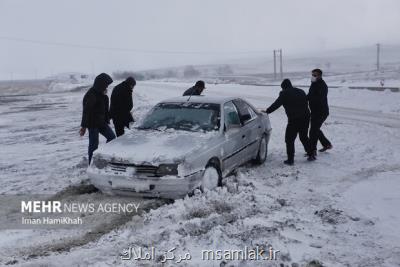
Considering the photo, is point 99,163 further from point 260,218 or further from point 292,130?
point 292,130

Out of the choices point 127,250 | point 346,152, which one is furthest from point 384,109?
point 127,250

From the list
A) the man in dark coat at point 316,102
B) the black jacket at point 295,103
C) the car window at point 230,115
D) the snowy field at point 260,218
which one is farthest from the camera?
the man in dark coat at point 316,102

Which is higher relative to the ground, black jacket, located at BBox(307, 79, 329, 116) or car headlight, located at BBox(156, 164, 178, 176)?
black jacket, located at BBox(307, 79, 329, 116)

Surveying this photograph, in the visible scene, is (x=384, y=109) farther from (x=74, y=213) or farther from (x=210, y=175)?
(x=74, y=213)

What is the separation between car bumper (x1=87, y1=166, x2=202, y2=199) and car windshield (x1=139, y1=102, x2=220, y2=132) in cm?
128

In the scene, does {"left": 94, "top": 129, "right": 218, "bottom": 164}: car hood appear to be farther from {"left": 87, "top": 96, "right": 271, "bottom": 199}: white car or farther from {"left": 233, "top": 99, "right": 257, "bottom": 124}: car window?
{"left": 233, "top": 99, "right": 257, "bottom": 124}: car window

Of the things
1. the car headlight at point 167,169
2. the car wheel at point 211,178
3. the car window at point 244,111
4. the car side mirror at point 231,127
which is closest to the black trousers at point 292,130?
the car window at point 244,111

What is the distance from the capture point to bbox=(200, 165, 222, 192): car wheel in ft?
21.1

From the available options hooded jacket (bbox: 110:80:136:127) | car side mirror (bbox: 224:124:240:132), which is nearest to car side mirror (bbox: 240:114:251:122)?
car side mirror (bbox: 224:124:240:132)

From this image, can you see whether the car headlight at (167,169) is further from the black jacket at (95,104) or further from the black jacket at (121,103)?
the black jacket at (121,103)

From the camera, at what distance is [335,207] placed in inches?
236

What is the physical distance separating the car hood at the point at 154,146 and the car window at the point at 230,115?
64cm

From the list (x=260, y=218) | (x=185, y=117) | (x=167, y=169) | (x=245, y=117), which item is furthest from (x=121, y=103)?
(x=260, y=218)

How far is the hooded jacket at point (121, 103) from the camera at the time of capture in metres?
8.91
